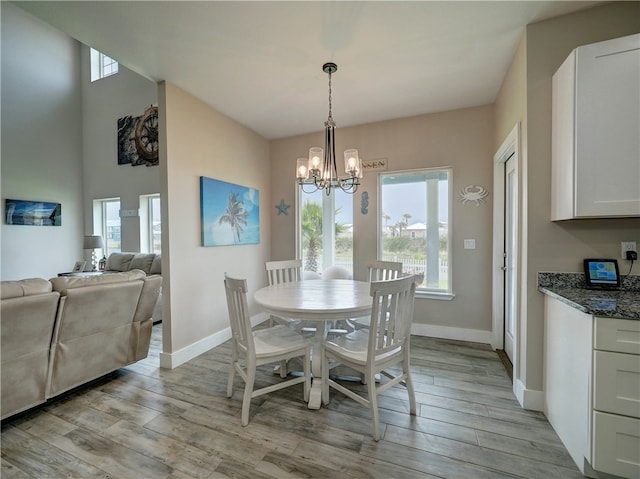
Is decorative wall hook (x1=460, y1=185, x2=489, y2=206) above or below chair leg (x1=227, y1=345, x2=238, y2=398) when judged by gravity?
above

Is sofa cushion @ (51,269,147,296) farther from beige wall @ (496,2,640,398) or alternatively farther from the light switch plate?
the light switch plate

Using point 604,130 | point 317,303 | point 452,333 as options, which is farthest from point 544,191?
point 452,333

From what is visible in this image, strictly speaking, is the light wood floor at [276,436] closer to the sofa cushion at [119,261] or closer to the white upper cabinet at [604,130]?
the white upper cabinet at [604,130]

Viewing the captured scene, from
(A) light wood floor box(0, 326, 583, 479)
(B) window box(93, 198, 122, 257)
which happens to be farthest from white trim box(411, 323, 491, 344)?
(B) window box(93, 198, 122, 257)

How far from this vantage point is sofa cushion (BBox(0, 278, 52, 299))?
1.64 meters

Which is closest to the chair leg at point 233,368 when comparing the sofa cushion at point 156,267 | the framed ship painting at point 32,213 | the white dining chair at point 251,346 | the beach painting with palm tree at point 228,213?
the white dining chair at point 251,346

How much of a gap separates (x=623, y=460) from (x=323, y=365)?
1.59 m

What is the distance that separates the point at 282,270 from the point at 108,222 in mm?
5169

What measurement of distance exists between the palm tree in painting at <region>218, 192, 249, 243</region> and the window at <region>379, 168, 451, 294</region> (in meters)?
1.85

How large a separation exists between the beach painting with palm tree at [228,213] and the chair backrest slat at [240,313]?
4.34ft

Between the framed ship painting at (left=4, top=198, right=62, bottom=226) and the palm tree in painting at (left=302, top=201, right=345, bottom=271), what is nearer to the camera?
the palm tree in painting at (left=302, top=201, right=345, bottom=271)

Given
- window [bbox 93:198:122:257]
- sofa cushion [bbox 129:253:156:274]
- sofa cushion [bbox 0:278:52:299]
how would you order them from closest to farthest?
sofa cushion [bbox 0:278:52:299], sofa cushion [bbox 129:253:156:274], window [bbox 93:198:122:257]

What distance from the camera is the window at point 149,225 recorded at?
17.8 feet

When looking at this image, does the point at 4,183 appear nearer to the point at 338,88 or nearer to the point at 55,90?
the point at 55,90
